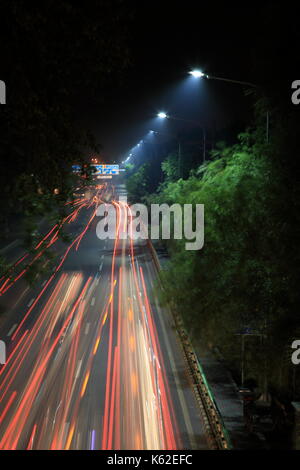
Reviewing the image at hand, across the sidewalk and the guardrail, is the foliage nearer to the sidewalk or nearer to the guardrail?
the guardrail

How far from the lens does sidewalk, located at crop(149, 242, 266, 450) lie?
12188mm

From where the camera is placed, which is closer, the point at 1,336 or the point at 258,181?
the point at 258,181

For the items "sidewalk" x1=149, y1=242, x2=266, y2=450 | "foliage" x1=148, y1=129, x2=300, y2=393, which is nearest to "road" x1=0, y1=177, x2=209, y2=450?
"sidewalk" x1=149, y1=242, x2=266, y2=450

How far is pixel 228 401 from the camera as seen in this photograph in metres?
14.8

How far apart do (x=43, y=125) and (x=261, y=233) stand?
547cm

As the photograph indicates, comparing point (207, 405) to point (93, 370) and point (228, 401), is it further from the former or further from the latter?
point (93, 370)

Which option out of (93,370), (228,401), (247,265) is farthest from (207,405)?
(93,370)

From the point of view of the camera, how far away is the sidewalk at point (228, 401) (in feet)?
40.0

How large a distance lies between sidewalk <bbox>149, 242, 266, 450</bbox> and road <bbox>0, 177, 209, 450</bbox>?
64 centimetres

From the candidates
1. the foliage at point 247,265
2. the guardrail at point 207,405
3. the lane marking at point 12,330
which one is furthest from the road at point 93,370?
the foliage at point 247,265

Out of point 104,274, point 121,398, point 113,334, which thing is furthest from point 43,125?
point 104,274

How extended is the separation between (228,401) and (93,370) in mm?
4661

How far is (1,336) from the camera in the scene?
→ 2108cm

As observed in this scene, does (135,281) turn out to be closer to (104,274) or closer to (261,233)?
(104,274)
